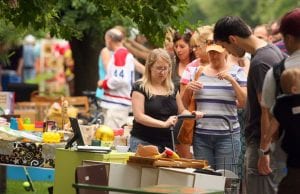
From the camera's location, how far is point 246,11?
6819cm

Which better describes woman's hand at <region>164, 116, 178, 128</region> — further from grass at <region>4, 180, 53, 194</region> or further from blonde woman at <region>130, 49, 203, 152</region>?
grass at <region>4, 180, 53, 194</region>

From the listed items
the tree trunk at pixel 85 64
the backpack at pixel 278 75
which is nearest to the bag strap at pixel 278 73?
the backpack at pixel 278 75

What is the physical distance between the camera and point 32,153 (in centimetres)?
1148

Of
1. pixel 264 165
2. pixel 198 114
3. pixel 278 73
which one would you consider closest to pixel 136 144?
pixel 198 114

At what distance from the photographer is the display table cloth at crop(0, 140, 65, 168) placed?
11.5 m

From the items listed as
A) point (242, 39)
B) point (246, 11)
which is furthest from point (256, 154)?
point (246, 11)

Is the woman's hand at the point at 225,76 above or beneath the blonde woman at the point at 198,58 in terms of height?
beneath

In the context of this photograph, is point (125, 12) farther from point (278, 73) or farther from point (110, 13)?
point (278, 73)

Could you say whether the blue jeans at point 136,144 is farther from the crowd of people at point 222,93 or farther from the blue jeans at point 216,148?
the blue jeans at point 216,148

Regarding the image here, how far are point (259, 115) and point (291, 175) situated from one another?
122 cm

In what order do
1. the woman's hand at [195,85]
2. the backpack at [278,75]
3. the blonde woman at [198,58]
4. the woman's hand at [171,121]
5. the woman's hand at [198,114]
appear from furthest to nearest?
the blonde woman at [198,58], the woman's hand at [195,85], the woman's hand at [171,121], the woman's hand at [198,114], the backpack at [278,75]

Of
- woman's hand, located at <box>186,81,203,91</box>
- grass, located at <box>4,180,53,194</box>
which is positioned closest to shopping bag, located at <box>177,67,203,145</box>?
woman's hand, located at <box>186,81,203,91</box>

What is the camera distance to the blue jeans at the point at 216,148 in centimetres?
1116

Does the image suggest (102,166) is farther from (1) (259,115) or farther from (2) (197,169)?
(1) (259,115)
